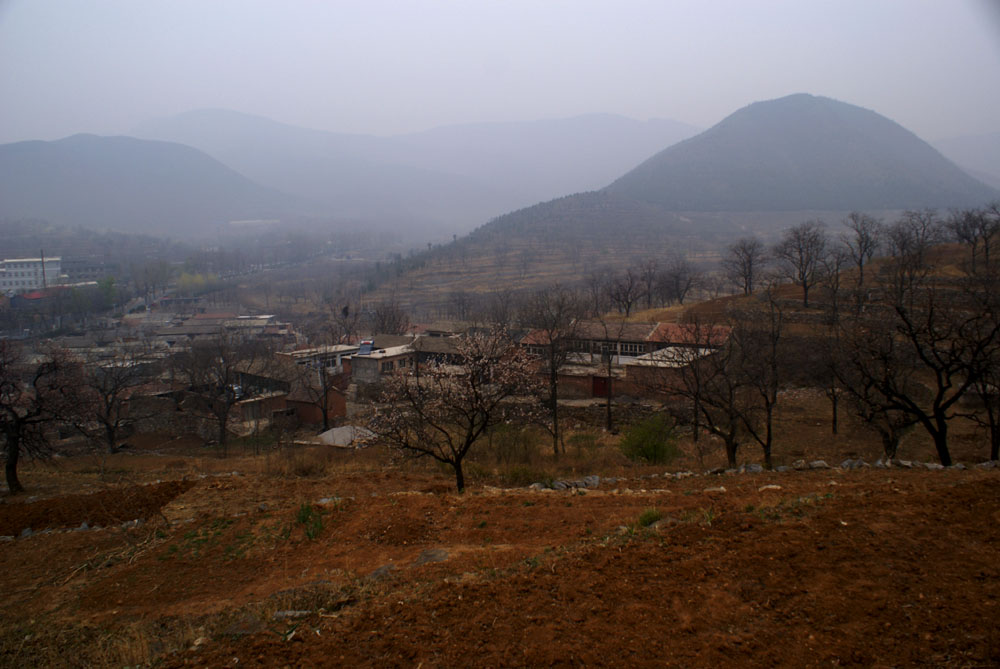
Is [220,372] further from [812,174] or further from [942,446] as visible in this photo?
[812,174]

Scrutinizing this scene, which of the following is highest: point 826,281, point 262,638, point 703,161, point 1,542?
point 703,161

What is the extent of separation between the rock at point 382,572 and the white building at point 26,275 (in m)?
90.4

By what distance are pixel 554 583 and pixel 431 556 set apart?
223 centimetres

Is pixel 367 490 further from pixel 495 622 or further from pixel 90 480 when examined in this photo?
pixel 90 480

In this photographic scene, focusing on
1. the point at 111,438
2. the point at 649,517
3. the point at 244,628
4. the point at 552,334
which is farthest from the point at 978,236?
the point at 111,438

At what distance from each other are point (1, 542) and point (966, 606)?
15775 millimetres

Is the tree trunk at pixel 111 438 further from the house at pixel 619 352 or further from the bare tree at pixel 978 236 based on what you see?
the bare tree at pixel 978 236

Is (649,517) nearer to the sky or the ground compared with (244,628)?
nearer to the sky

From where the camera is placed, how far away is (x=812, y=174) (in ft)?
553

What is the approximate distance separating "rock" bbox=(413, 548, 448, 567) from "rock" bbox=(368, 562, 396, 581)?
319 millimetres

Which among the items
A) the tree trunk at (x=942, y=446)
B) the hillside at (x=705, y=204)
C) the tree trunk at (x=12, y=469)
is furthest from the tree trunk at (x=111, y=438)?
the hillside at (x=705, y=204)

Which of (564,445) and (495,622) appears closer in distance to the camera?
(495,622)

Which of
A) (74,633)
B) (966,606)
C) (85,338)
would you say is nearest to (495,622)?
(966,606)

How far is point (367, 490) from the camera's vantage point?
44.0 ft
